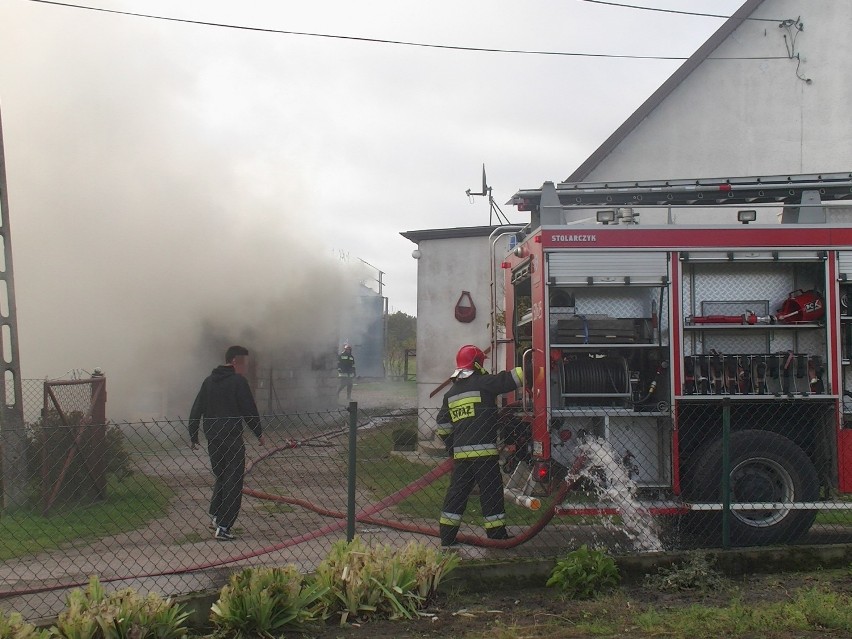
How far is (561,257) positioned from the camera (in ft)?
24.6

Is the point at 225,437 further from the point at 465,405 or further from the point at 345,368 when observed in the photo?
the point at 345,368

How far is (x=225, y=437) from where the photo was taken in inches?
320

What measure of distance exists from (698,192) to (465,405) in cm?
305

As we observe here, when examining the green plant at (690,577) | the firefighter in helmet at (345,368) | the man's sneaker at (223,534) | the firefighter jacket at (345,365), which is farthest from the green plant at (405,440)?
the firefighter jacket at (345,365)

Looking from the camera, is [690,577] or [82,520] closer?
[690,577]

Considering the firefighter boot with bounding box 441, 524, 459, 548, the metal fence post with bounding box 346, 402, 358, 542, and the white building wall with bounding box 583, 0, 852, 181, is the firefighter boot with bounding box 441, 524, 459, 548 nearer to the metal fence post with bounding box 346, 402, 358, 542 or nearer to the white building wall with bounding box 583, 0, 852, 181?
the metal fence post with bounding box 346, 402, 358, 542

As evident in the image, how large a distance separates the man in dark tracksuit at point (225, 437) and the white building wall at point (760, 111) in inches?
394

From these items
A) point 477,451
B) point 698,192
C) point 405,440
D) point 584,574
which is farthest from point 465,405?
point 405,440

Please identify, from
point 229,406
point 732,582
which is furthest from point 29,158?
point 732,582

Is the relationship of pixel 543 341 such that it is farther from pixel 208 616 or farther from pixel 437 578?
pixel 208 616

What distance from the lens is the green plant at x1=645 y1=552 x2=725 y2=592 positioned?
5.81 m

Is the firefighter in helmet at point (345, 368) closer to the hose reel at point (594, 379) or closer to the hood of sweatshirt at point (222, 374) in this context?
the hood of sweatshirt at point (222, 374)

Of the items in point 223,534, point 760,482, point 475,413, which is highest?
point 475,413

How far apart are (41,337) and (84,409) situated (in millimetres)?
7940
